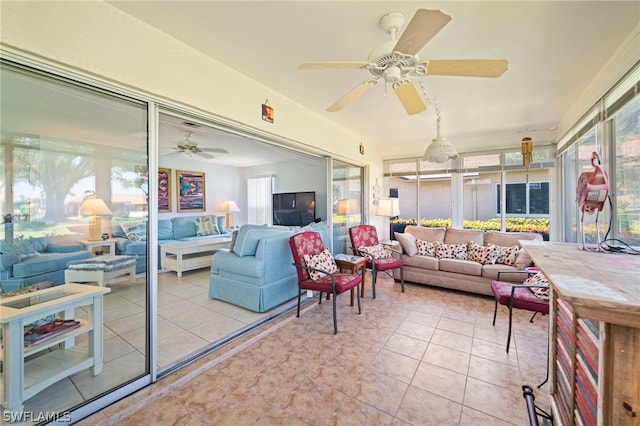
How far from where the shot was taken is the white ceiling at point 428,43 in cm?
167

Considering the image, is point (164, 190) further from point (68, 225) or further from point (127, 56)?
point (127, 56)

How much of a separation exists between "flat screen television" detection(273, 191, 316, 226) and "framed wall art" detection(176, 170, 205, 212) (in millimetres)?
1949

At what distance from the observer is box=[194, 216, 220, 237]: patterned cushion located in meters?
6.02

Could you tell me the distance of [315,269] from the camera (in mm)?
2906

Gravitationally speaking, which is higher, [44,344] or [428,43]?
[428,43]

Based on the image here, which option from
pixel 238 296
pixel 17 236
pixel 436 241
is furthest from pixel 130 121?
pixel 436 241

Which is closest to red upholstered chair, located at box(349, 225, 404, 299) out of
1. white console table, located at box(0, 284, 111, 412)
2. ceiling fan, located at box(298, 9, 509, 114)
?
ceiling fan, located at box(298, 9, 509, 114)

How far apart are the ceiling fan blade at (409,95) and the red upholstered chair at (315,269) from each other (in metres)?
1.80

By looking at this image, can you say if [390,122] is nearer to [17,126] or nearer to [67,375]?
[17,126]

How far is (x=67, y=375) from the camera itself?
165 cm

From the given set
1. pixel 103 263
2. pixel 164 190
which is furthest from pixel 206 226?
pixel 103 263

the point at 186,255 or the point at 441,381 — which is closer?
the point at 441,381

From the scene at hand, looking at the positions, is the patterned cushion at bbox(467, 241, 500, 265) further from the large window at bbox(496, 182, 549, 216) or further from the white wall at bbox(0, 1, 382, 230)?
the white wall at bbox(0, 1, 382, 230)

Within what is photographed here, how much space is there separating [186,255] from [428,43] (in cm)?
495
